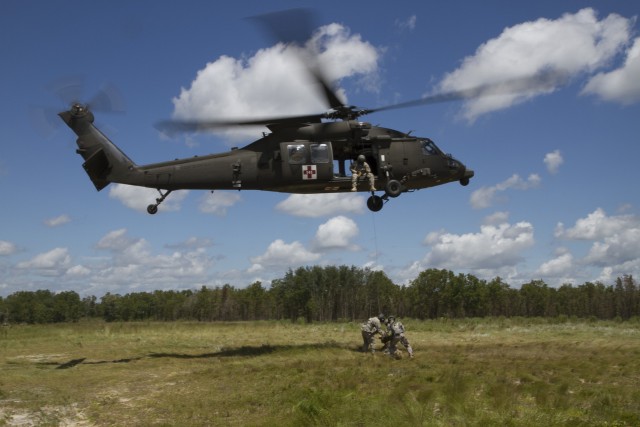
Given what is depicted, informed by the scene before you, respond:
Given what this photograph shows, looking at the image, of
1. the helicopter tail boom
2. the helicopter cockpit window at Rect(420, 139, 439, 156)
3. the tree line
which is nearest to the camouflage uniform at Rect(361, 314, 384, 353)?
the helicopter cockpit window at Rect(420, 139, 439, 156)

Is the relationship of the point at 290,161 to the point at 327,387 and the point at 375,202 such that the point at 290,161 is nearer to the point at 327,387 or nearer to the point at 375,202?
the point at 375,202

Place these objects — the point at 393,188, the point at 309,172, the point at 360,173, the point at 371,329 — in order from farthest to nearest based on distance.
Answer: the point at 371,329, the point at 360,173, the point at 393,188, the point at 309,172

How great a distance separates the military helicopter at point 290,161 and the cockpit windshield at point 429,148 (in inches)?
5.0

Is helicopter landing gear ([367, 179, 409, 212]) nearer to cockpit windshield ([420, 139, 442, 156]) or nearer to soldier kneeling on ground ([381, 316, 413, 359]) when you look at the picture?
cockpit windshield ([420, 139, 442, 156])

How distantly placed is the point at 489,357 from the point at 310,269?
255 ft

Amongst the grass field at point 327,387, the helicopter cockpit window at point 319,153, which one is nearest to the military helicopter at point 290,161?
the helicopter cockpit window at point 319,153

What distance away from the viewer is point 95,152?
19.1 meters

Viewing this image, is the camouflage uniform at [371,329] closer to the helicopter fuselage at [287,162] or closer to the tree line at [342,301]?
the helicopter fuselage at [287,162]

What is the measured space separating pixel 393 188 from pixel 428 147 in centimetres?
235

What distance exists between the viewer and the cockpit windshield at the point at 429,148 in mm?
19456

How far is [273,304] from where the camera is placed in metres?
118

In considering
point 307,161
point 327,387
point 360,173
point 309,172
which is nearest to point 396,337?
point 360,173

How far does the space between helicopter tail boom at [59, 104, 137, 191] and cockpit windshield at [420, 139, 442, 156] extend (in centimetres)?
1036

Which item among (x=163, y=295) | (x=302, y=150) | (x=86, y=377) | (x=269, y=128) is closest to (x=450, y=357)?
(x=302, y=150)
